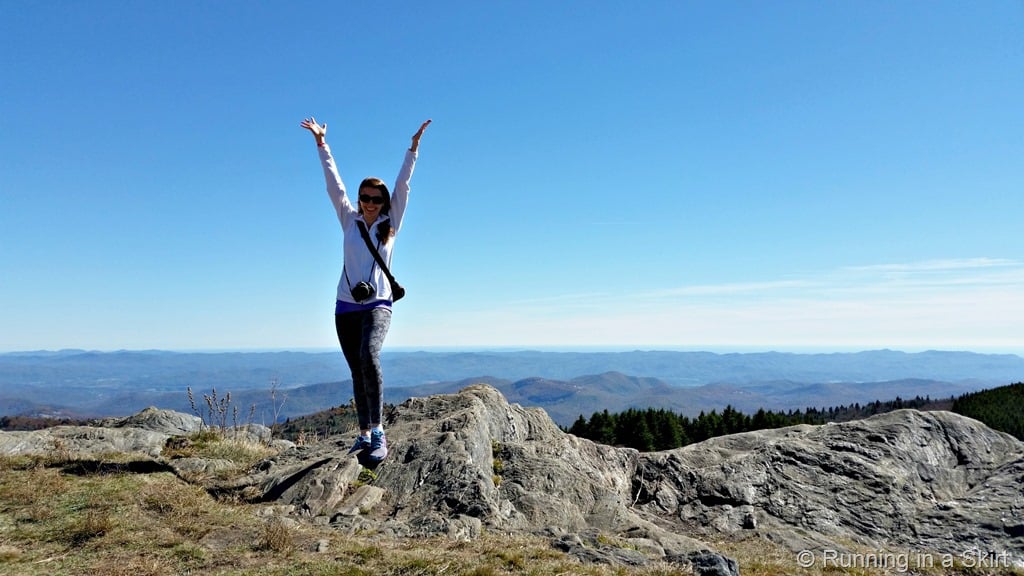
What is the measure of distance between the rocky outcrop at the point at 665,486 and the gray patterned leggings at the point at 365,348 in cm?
126

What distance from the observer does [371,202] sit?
7660mm

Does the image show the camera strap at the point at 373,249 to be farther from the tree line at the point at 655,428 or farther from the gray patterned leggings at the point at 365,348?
the tree line at the point at 655,428

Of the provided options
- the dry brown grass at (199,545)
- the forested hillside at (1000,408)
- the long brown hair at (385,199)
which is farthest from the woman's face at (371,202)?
the forested hillside at (1000,408)

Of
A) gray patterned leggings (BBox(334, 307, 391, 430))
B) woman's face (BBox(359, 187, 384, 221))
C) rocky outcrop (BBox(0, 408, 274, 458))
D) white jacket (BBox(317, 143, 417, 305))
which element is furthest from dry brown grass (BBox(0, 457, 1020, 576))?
woman's face (BBox(359, 187, 384, 221))

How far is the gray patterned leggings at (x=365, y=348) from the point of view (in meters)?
7.63

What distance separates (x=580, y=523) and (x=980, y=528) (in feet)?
29.6

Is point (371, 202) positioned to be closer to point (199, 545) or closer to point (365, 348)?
point (365, 348)

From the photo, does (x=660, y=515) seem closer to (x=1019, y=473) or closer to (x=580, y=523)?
(x=580, y=523)

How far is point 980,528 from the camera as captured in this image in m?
10.7

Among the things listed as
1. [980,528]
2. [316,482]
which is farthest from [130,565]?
[980,528]

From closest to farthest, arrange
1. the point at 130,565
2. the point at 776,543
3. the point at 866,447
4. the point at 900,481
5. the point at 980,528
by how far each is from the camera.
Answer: the point at 130,565
the point at 776,543
the point at 980,528
the point at 900,481
the point at 866,447

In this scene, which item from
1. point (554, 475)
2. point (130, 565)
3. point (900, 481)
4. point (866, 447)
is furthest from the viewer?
point (866, 447)

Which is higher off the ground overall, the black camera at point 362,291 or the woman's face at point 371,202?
the woman's face at point 371,202

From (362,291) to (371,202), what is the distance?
1.34m
